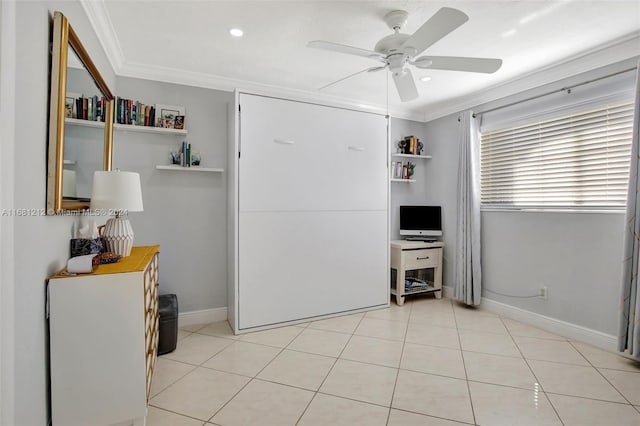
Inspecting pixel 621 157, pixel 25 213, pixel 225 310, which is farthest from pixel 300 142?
pixel 621 157

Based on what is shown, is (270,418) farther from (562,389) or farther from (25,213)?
(562,389)

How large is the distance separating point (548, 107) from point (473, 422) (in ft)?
9.27

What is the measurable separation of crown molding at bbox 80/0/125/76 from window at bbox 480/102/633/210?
3686 mm

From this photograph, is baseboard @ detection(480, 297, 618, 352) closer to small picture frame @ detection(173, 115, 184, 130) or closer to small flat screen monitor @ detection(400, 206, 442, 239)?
small flat screen monitor @ detection(400, 206, 442, 239)

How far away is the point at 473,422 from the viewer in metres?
1.69

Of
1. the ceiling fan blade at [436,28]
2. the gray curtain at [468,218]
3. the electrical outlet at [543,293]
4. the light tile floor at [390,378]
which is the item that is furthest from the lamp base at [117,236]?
the electrical outlet at [543,293]

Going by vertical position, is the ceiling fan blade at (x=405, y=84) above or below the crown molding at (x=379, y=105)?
below

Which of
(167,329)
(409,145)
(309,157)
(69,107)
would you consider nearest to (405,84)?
(309,157)

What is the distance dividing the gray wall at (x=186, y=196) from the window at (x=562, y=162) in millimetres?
2932

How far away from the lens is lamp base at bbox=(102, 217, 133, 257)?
193 cm

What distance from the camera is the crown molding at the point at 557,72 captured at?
243 cm

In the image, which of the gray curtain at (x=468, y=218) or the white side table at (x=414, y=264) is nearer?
the gray curtain at (x=468, y=218)

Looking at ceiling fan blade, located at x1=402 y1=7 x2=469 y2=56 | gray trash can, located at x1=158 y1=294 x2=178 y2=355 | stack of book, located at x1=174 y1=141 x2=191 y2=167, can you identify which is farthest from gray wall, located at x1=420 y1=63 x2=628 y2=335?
gray trash can, located at x1=158 y1=294 x2=178 y2=355

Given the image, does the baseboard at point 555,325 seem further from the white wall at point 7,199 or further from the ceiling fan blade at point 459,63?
the white wall at point 7,199
